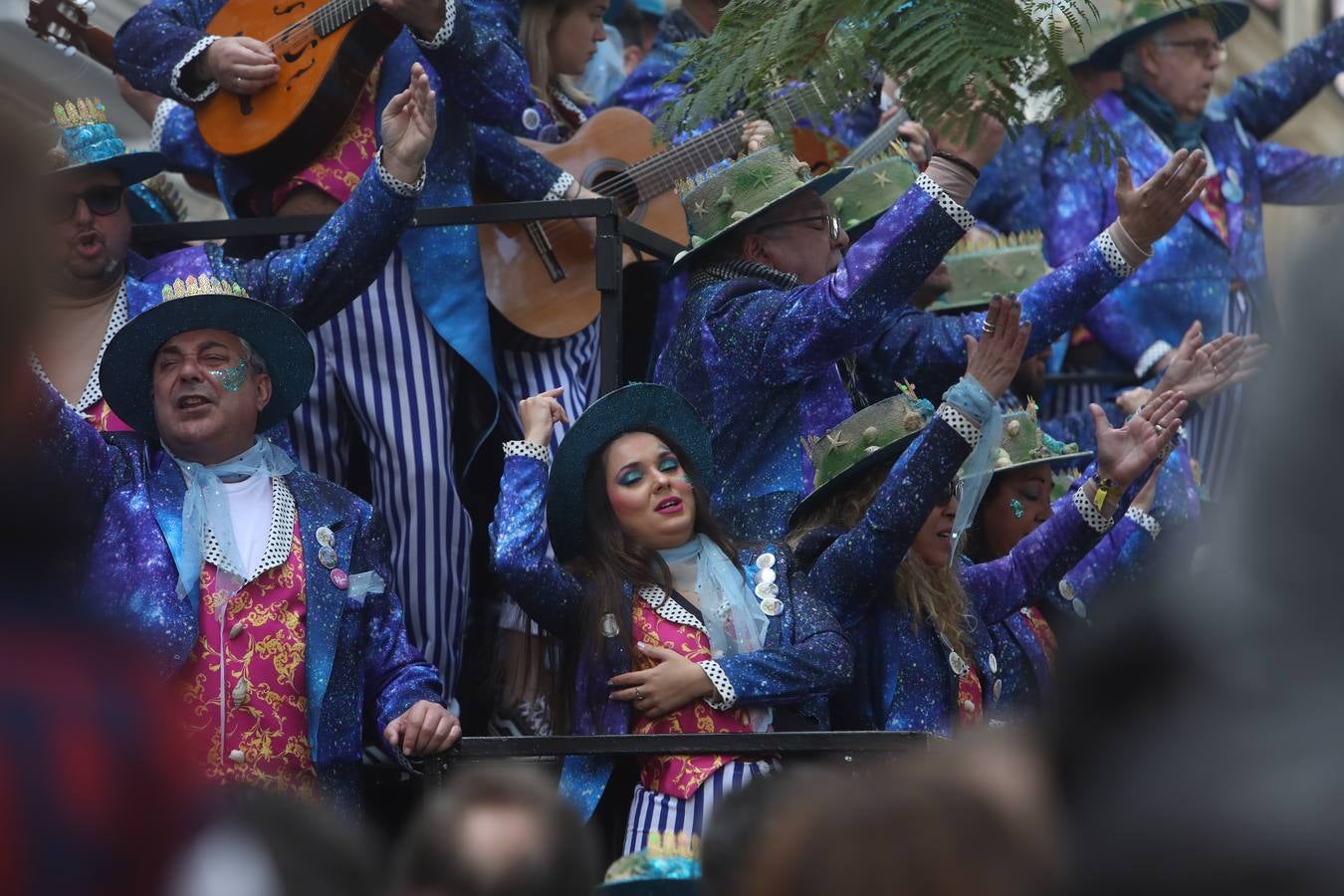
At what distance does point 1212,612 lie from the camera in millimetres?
1718

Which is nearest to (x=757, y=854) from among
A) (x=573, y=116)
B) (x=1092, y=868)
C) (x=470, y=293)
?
(x=1092, y=868)

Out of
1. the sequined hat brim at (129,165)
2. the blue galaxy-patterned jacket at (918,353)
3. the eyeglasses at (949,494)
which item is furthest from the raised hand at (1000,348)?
the sequined hat brim at (129,165)

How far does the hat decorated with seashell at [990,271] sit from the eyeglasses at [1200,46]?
43.4 inches

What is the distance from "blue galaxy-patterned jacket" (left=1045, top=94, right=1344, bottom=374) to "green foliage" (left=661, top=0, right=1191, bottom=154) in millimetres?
2911

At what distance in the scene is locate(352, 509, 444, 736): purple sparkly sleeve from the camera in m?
4.55

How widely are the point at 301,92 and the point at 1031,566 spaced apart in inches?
93.7

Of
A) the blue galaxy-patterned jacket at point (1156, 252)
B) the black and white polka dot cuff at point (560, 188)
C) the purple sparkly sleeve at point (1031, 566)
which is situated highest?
the blue galaxy-patterned jacket at point (1156, 252)

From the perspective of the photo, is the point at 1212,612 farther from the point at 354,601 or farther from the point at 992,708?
the point at 992,708

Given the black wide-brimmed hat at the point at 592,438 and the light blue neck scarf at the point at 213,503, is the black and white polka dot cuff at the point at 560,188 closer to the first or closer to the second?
the black wide-brimmed hat at the point at 592,438

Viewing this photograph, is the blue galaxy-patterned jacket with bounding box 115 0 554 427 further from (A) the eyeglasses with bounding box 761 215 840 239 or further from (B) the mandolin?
(A) the eyeglasses with bounding box 761 215 840 239

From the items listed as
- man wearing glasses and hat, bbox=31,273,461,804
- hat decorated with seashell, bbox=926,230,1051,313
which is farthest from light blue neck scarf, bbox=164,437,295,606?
hat decorated with seashell, bbox=926,230,1051,313

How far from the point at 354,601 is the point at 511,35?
2.08m

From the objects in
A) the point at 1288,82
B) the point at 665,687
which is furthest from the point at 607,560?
the point at 1288,82

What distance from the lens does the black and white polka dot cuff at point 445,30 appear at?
17.7ft
